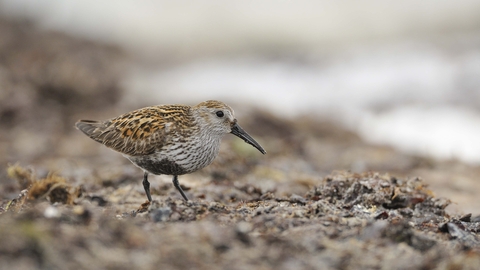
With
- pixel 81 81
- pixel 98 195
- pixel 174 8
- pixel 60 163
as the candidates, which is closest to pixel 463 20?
pixel 174 8

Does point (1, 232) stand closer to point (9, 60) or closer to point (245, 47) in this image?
point (9, 60)

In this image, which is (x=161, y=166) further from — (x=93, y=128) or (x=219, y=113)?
(x=93, y=128)

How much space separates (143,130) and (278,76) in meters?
14.7

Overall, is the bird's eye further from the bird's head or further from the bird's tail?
the bird's tail

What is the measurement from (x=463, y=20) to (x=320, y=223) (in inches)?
819

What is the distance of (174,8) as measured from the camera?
26359mm

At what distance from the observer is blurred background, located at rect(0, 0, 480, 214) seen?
496 inches

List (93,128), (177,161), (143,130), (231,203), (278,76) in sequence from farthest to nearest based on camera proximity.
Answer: (278,76) → (93,128) → (231,203) → (143,130) → (177,161)

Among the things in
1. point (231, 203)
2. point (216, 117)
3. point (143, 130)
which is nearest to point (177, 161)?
point (143, 130)

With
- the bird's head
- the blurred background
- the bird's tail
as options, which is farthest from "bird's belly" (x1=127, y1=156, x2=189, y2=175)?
the blurred background

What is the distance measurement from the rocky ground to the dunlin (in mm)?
442

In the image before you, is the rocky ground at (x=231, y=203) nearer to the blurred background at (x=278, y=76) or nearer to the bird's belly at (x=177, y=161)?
the blurred background at (x=278, y=76)

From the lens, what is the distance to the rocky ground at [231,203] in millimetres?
4160

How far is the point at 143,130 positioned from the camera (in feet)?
22.5
